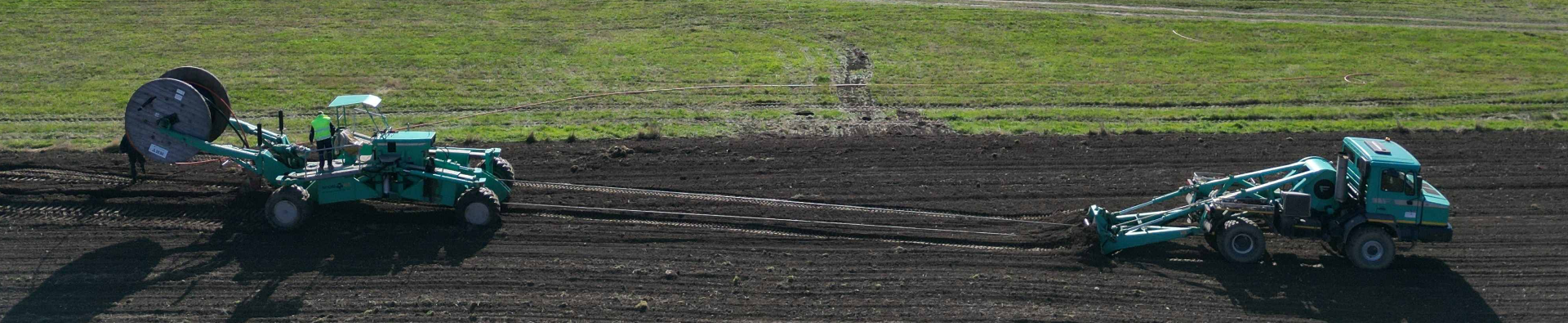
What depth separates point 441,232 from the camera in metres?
16.3

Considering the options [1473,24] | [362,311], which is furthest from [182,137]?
[1473,24]

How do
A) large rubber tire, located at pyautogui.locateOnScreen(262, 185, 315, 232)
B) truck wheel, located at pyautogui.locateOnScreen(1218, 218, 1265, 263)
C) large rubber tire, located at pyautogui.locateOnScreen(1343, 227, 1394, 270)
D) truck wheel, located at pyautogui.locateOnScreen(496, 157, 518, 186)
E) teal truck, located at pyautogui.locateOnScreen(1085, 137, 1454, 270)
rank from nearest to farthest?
1. teal truck, located at pyautogui.locateOnScreen(1085, 137, 1454, 270)
2. large rubber tire, located at pyautogui.locateOnScreen(1343, 227, 1394, 270)
3. truck wheel, located at pyautogui.locateOnScreen(1218, 218, 1265, 263)
4. large rubber tire, located at pyautogui.locateOnScreen(262, 185, 315, 232)
5. truck wheel, located at pyautogui.locateOnScreen(496, 157, 518, 186)

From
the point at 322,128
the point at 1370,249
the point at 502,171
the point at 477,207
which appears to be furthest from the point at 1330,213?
the point at 322,128

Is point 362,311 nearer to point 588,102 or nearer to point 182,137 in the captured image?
point 182,137

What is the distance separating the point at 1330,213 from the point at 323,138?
1381cm

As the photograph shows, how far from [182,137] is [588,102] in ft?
33.3

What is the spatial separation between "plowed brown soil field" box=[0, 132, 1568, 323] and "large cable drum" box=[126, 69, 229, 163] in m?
1.05

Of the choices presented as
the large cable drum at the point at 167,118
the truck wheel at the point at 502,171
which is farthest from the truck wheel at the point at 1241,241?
the large cable drum at the point at 167,118

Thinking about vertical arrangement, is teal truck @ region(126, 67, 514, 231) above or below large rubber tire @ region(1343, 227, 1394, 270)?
above

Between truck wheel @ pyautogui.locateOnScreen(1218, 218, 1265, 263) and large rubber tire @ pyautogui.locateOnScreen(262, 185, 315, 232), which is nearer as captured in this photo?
truck wheel @ pyautogui.locateOnScreen(1218, 218, 1265, 263)

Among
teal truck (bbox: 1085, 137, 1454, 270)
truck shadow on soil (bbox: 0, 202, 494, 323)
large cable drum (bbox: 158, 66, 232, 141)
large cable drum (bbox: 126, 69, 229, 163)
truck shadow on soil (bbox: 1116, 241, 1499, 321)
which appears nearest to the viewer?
truck shadow on soil (bbox: 0, 202, 494, 323)

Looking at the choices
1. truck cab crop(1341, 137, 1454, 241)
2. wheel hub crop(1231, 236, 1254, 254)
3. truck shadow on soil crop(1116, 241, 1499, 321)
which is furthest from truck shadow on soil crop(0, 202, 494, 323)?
truck cab crop(1341, 137, 1454, 241)

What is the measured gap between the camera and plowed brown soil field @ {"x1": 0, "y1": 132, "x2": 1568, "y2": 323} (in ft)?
46.1

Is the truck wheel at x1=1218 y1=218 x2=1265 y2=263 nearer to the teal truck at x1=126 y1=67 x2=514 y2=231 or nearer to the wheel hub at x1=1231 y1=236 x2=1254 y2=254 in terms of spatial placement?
the wheel hub at x1=1231 y1=236 x2=1254 y2=254
